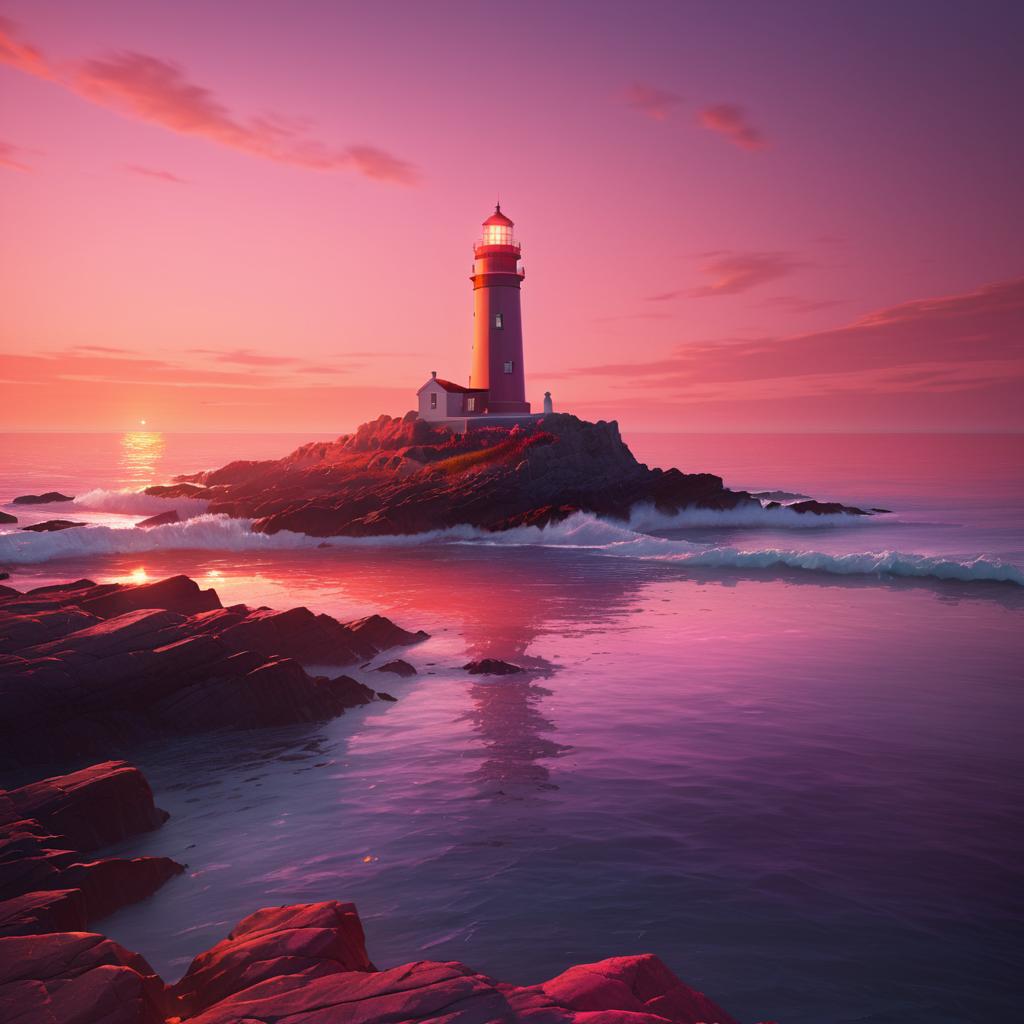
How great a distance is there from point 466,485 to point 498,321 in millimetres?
17821

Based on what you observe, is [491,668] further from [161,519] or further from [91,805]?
[161,519]

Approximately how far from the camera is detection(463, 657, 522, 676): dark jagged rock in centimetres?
1655

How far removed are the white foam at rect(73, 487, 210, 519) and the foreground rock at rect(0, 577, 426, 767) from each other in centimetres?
4502

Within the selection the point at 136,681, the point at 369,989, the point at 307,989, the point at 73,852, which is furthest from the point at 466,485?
the point at 369,989

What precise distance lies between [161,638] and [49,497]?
A: 2473 inches

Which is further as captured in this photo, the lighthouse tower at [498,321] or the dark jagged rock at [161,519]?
the lighthouse tower at [498,321]

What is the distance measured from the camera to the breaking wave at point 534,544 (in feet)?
98.3

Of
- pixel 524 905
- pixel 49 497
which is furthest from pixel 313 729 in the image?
pixel 49 497

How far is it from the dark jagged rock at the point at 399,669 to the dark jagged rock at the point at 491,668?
1182mm

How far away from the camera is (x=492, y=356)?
60.5 meters

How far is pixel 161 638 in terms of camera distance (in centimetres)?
1377

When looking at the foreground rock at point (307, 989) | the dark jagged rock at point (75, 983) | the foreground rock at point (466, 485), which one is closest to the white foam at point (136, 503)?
the foreground rock at point (466, 485)

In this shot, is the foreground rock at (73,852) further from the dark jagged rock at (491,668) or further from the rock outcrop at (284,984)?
the dark jagged rock at (491,668)

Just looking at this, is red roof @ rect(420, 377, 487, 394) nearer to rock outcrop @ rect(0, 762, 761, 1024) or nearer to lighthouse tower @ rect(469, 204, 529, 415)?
lighthouse tower @ rect(469, 204, 529, 415)
